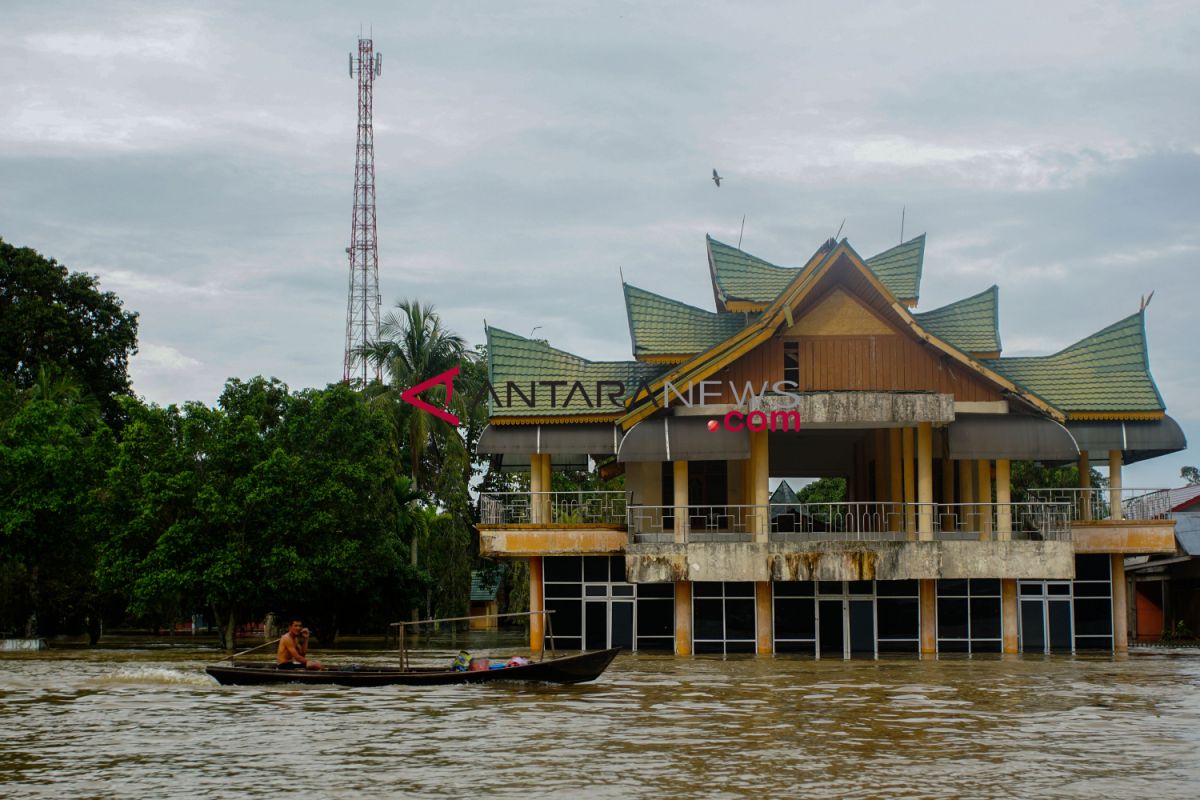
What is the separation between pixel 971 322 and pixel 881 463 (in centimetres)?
500

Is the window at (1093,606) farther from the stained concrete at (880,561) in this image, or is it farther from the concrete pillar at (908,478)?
the concrete pillar at (908,478)

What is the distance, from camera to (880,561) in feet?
126

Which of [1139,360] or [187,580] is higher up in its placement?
[1139,360]

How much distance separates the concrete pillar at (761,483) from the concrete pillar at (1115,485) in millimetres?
9890

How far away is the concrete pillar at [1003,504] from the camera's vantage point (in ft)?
129

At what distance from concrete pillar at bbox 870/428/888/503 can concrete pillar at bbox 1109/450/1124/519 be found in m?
6.35

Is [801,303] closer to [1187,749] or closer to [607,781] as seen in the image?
[1187,749]

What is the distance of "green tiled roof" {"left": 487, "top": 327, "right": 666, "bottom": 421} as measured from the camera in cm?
4216

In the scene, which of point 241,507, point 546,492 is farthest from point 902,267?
point 241,507

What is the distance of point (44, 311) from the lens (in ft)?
201

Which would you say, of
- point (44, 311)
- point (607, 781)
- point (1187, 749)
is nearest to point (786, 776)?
point (607, 781)

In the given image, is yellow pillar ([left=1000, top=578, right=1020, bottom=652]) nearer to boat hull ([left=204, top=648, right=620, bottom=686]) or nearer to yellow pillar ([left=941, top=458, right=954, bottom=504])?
yellow pillar ([left=941, top=458, right=954, bottom=504])

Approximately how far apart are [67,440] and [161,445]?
428 centimetres

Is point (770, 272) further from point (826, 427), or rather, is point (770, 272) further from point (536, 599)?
point (536, 599)
